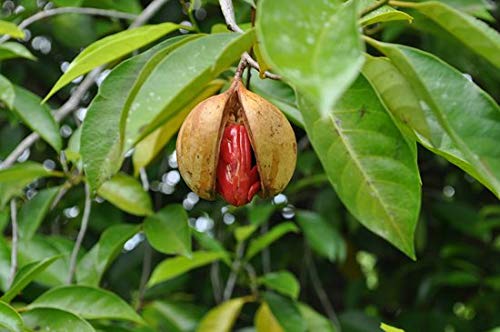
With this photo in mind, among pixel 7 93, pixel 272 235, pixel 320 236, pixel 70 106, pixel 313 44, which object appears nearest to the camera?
pixel 313 44

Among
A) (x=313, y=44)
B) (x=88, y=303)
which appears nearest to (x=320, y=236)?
(x=88, y=303)

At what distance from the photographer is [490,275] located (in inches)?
117

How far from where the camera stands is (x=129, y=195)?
156 cm

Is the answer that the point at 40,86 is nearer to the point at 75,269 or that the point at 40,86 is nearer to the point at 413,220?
the point at 75,269

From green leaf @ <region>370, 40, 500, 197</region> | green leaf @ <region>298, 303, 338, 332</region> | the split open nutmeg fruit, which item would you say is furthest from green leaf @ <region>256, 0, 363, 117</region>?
green leaf @ <region>298, 303, 338, 332</region>

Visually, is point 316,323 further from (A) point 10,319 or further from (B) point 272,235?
(A) point 10,319

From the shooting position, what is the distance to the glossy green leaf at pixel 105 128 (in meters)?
0.96

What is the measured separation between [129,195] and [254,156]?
646 mm

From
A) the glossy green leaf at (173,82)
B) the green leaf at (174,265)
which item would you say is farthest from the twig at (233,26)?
the green leaf at (174,265)

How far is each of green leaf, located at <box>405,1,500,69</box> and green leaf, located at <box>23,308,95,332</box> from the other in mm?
659

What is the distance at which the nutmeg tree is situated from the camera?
2.49 ft

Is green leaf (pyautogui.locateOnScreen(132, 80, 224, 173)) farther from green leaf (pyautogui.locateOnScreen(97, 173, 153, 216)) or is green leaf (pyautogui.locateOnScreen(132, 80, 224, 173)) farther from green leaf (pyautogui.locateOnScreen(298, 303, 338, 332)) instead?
green leaf (pyautogui.locateOnScreen(298, 303, 338, 332))

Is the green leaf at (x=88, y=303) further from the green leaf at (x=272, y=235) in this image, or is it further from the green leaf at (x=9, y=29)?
the green leaf at (x=272, y=235)

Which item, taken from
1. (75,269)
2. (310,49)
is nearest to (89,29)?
(75,269)
